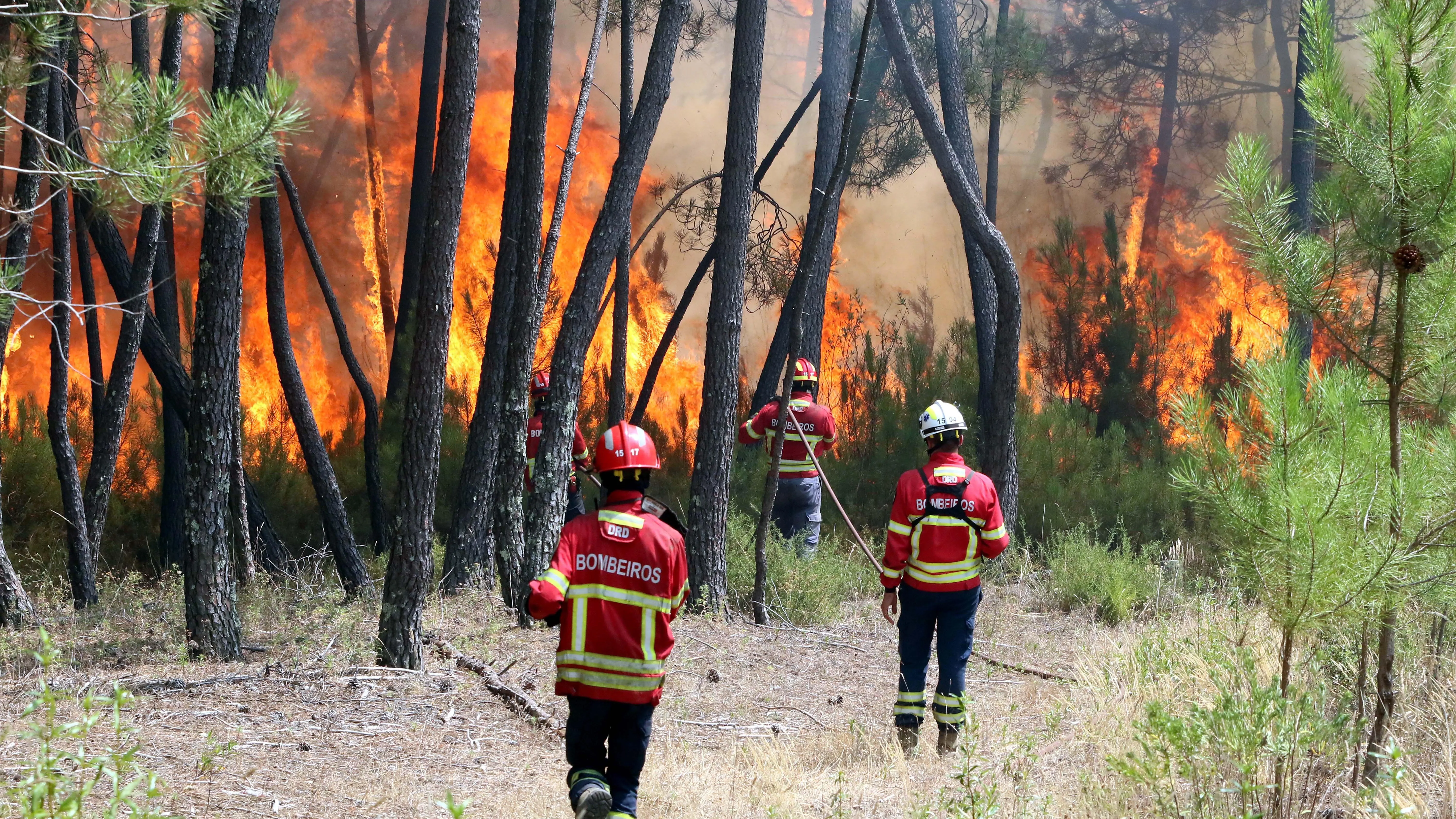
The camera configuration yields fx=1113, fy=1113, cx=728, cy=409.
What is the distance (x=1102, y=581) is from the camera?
927cm

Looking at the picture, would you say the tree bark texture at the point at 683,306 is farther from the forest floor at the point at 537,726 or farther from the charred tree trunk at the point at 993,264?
the forest floor at the point at 537,726

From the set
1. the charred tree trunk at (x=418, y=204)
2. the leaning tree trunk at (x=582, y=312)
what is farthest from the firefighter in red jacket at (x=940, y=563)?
the charred tree trunk at (x=418, y=204)

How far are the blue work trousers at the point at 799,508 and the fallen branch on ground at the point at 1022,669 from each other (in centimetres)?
293

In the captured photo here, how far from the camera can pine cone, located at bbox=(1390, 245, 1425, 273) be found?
154 inches

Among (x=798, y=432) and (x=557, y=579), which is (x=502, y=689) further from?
(x=798, y=432)

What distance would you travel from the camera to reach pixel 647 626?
389cm

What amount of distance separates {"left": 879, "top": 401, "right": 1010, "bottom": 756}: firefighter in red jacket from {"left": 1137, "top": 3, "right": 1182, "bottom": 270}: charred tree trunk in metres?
17.4

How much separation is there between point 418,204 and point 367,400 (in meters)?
4.31

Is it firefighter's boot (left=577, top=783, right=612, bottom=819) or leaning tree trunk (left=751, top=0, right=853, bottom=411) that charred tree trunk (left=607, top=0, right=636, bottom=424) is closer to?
leaning tree trunk (left=751, top=0, right=853, bottom=411)

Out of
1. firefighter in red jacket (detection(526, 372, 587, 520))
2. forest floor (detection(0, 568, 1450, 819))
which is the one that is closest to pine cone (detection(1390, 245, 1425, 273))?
forest floor (detection(0, 568, 1450, 819))

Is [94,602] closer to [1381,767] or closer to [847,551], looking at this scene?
[847,551]

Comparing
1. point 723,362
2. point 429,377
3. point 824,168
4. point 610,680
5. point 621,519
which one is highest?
point 824,168

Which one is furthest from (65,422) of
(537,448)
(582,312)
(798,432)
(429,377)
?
(798,432)

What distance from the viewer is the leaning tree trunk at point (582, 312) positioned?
323 inches
